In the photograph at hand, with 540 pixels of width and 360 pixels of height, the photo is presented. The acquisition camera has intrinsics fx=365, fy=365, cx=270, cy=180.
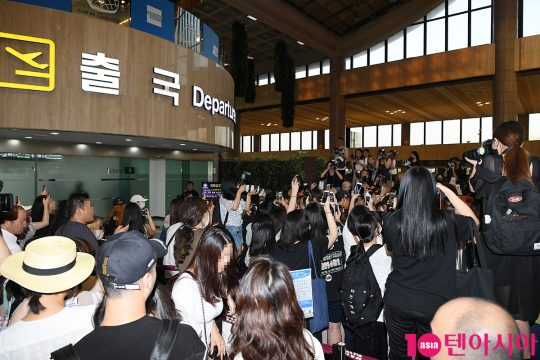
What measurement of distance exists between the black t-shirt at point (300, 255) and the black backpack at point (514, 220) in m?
1.30

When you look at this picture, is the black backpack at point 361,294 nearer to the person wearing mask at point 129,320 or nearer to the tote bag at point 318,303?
the tote bag at point 318,303

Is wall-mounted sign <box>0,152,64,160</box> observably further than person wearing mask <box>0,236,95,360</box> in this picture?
Yes

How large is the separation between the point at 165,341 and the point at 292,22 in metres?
14.9

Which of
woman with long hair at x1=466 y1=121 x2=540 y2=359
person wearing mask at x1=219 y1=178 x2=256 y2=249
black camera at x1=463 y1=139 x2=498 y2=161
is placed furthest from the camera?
person wearing mask at x1=219 y1=178 x2=256 y2=249

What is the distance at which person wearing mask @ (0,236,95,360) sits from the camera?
159 cm

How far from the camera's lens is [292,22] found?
14.6 meters

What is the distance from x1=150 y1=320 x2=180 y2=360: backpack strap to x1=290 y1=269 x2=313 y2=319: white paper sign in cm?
172

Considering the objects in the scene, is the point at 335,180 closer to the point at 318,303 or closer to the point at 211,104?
the point at 211,104

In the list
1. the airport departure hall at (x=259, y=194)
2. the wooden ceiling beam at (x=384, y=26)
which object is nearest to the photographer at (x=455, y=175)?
the airport departure hall at (x=259, y=194)

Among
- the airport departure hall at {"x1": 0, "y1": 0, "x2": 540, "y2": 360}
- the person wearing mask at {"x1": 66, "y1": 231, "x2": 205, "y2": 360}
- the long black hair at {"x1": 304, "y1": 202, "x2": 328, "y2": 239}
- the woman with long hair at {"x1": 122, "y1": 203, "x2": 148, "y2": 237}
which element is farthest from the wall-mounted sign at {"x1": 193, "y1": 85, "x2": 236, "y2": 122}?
the person wearing mask at {"x1": 66, "y1": 231, "x2": 205, "y2": 360}

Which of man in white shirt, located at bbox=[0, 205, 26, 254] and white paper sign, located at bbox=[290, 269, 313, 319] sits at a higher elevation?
man in white shirt, located at bbox=[0, 205, 26, 254]

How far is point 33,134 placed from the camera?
25.8ft

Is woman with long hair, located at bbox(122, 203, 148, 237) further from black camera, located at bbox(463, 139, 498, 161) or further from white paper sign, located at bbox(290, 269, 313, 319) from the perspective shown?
black camera, located at bbox(463, 139, 498, 161)

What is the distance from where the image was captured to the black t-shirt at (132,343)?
1.32 m
